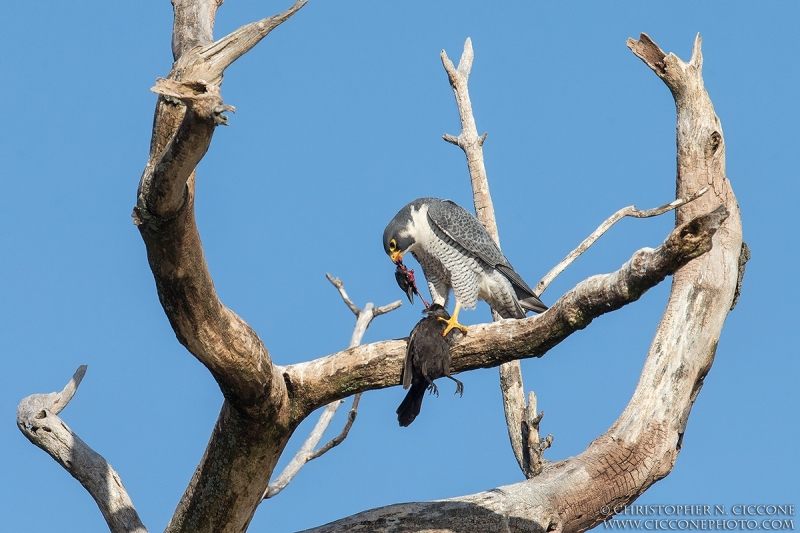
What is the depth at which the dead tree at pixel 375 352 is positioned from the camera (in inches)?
157

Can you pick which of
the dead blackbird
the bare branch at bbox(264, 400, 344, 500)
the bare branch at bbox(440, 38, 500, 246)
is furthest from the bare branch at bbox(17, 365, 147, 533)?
the bare branch at bbox(440, 38, 500, 246)

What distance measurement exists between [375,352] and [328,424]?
242cm

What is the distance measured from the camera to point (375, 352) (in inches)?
218

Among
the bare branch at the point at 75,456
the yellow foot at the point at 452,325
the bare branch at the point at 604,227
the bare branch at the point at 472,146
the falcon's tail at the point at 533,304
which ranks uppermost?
the bare branch at the point at 472,146

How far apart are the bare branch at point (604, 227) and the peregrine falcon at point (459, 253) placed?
395mm

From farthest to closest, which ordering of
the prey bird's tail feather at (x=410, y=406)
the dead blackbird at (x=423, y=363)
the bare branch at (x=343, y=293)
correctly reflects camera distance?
Answer: 1. the bare branch at (x=343, y=293)
2. the prey bird's tail feather at (x=410, y=406)
3. the dead blackbird at (x=423, y=363)

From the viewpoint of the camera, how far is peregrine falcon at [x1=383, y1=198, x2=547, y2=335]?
7.44 metres

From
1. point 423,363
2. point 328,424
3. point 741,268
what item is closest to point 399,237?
point 328,424

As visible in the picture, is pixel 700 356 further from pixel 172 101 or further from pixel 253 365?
pixel 172 101

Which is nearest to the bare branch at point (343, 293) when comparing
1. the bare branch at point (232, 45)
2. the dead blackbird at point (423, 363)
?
the dead blackbird at point (423, 363)

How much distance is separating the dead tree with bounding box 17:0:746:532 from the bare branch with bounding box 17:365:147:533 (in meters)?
0.01

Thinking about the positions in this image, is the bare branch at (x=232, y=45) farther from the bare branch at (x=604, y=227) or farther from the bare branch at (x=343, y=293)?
the bare branch at (x=343, y=293)

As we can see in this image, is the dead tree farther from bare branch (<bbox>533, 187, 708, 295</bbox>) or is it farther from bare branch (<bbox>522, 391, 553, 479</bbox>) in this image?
bare branch (<bbox>533, 187, 708, 295</bbox>)

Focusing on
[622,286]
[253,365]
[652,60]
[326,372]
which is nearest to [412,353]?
[326,372]
